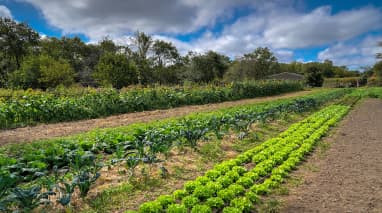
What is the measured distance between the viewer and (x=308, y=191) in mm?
3836

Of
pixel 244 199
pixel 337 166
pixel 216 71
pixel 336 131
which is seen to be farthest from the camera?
pixel 216 71

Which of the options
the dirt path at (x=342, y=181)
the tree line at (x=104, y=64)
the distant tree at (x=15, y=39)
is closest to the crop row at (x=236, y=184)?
the dirt path at (x=342, y=181)

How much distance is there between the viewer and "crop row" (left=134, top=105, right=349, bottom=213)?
324 cm

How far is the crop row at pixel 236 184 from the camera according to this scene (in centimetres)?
324

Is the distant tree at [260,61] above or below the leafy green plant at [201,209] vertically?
above

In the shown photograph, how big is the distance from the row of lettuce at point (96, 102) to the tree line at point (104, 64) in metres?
7.32

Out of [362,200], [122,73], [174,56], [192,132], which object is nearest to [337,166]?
[362,200]

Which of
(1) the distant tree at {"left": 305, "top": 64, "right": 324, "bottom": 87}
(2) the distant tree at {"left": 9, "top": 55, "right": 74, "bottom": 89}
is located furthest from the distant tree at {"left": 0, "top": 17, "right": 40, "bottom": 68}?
(1) the distant tree at {"left": 305, "top": 64, "right": 324, "bottom": 87}

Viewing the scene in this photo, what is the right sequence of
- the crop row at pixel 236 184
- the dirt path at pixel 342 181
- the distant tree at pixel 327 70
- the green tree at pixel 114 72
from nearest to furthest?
the crop row at pixel 236 184 → the dirt path at pixel 342 181 → the green tree at pixel 114 72 → the distant tree at pixel 327 70

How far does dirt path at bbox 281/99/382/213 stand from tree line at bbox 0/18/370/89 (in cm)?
1907

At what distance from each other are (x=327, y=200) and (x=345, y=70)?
9591 centimetres

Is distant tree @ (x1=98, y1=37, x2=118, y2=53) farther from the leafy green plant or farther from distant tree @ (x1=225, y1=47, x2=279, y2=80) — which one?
the leafy green plant

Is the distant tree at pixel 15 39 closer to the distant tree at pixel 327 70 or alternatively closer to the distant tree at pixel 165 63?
the distant tree at pixel 165 63

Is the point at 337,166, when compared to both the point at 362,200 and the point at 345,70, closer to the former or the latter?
the point at 362,200
